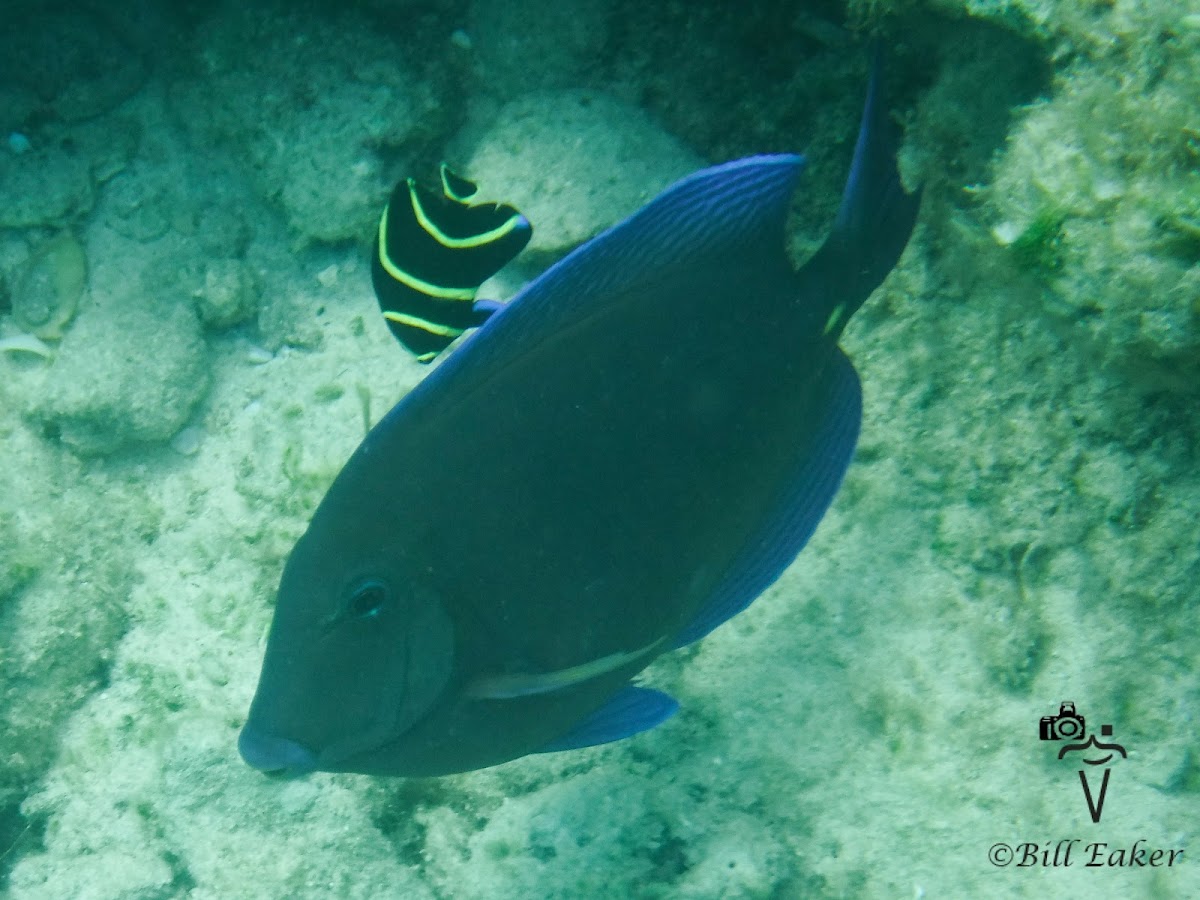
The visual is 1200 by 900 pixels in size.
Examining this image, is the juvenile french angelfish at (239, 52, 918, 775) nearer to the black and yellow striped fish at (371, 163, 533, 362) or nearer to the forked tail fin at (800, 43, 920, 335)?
the forked tail fin at (800, 43, 920, 335)

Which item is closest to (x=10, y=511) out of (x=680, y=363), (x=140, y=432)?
(x=140, y=432)

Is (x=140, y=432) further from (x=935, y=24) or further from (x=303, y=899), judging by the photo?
(x=935, y=24)

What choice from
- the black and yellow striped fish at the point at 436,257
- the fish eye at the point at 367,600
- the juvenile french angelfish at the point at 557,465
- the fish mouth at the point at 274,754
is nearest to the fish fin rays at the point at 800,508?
the juvenile french angelfish at the point at 557,465

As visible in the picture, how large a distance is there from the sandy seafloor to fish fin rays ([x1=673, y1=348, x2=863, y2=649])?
761 millimetres

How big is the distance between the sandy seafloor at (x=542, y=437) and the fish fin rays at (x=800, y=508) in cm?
76

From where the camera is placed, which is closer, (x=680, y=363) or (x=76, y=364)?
(x=680, y=363)

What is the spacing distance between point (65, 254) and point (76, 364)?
1.86 feet

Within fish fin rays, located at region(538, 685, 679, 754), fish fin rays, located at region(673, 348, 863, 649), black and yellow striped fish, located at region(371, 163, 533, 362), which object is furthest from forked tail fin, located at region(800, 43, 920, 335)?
black and yellow striped fish, located at region(371, 163, 533, 362)

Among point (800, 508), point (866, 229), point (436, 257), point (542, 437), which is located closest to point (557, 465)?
point (542, 437)

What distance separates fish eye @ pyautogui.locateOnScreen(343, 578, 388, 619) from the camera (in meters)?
1.48

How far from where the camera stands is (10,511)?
10.6ft

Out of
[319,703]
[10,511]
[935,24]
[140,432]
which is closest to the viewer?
[319,703]

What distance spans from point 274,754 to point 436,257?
5.03ft

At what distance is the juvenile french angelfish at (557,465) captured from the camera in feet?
4.88
